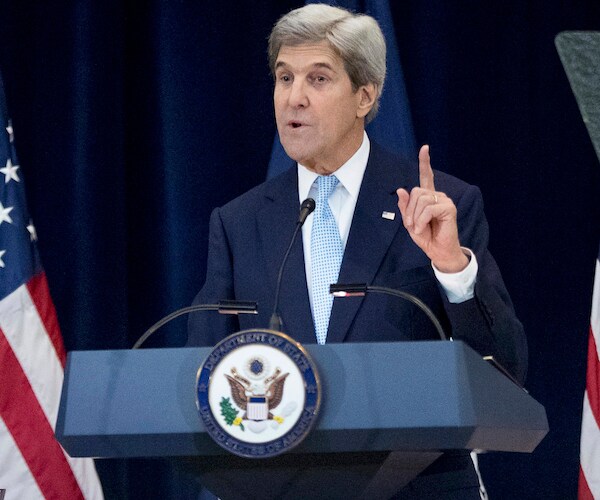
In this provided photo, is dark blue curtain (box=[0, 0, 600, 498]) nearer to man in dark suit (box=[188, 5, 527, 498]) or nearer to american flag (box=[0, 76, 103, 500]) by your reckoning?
american flag (box=[0, 76, 103, 500])

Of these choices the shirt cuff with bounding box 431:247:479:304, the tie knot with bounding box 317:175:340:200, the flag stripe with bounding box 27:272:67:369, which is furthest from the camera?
the flag stripe with bounding box 27:272:67:369

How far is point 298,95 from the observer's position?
203 cm

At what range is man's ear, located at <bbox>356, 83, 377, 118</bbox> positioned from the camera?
7.07ft

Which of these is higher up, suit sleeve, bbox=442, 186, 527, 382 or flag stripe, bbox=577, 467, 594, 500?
suit sleeve, bbox=442, 186, 527, 382

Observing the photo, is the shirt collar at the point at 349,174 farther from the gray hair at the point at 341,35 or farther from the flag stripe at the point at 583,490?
the flag stripe at the point at 583,490

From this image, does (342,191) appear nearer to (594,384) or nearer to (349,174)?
(349,174)

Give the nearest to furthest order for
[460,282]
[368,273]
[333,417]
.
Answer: [333,417] < [460,282] < [368,273]

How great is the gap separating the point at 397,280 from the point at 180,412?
666 millimetres

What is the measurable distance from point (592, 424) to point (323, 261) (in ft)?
4.69

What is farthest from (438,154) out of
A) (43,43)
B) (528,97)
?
(43,43)

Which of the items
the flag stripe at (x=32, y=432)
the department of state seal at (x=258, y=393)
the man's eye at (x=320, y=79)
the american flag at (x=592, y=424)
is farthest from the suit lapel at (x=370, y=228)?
the flag stripe at (x=32, y=432)

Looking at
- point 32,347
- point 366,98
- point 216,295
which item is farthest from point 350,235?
point 32,347

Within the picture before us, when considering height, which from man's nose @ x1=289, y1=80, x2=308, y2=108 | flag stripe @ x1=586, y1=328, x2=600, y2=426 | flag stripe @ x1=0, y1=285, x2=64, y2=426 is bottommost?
flag stripe @ x1=586, y1=328, x2=600, y2=426

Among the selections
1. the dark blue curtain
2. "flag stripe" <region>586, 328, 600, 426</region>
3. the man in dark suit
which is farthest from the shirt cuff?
the dark blue curtain
